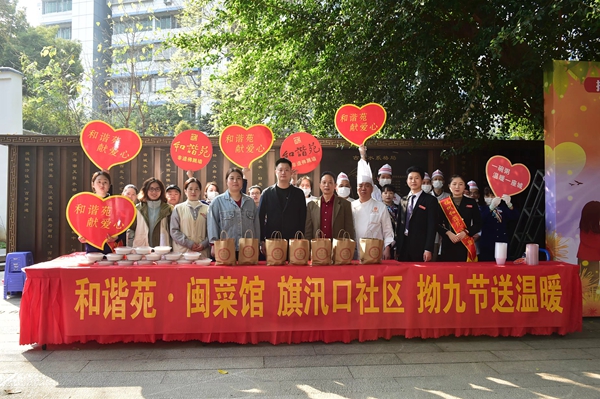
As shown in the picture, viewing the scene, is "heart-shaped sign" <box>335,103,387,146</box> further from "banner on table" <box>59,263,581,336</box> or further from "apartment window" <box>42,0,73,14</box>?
"apartment window" <box>42,0,73,14</box>

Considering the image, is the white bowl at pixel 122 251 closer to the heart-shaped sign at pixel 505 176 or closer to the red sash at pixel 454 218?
the red sash at pixel 454 218

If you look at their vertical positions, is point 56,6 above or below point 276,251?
above

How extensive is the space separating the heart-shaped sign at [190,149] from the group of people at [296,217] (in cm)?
37

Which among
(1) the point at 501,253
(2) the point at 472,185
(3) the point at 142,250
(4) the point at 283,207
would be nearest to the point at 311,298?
(4) the point at 283,207

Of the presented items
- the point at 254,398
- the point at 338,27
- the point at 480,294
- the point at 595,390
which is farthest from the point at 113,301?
the point at 338,27

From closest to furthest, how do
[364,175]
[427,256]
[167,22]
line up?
[427,256], [364,175], [167,22]

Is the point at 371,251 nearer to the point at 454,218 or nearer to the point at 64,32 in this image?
the point at 454,218

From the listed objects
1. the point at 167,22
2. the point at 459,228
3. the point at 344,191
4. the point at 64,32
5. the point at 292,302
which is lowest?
the point at 292,302

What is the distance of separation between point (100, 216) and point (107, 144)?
2.30 feet

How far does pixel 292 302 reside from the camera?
3727 mm

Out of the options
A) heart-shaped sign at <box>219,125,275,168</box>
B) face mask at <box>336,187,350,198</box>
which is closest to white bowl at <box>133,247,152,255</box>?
heart-shaped sign at <box>219,125,275,168</box>

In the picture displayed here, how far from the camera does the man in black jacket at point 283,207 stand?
13.8 feet

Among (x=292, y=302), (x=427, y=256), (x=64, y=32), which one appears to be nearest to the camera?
(x=292, y=302)

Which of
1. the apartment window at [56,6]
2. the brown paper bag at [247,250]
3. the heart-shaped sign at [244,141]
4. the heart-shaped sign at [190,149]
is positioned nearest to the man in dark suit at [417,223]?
the heart-shaped sign at [244,141]
